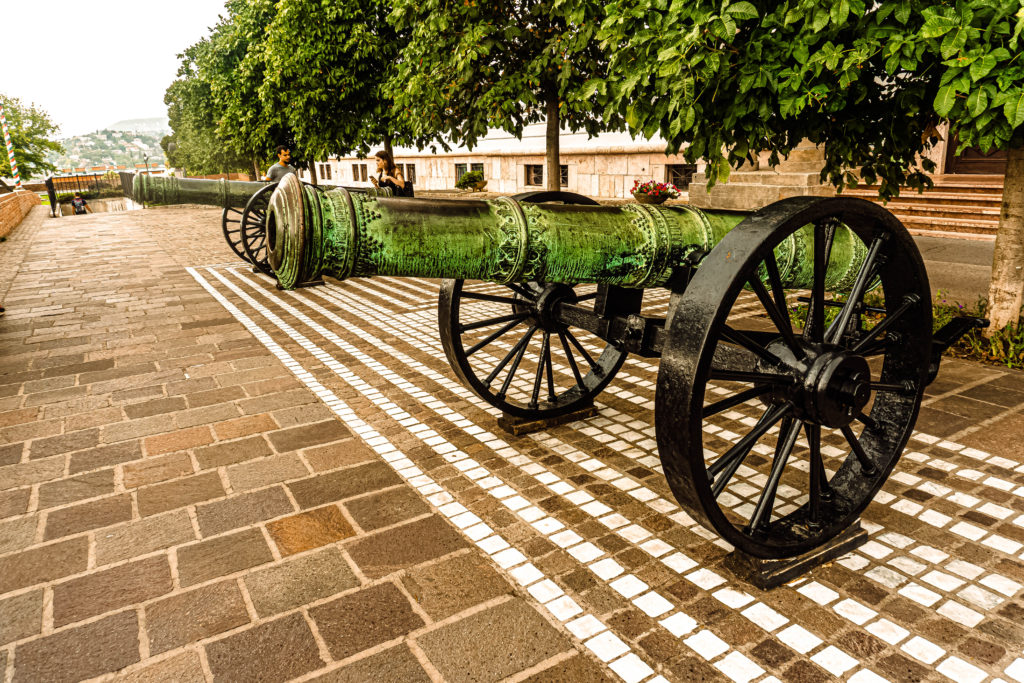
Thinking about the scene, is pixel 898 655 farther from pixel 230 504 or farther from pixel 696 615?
pixel 230 504

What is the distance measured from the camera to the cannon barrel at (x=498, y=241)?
7.65 feet

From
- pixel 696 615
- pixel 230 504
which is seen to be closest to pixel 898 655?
pixel 696 615

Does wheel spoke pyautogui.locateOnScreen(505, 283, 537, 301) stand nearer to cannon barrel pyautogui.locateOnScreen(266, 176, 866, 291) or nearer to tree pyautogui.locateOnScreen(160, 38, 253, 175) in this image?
cannon barrel pyautogui.locateOnScreen(266, 176, 866, 291)

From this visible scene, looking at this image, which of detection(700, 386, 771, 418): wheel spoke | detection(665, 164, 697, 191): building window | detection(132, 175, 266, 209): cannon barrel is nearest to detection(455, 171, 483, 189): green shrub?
detection(665, 164, 697, 191): building window

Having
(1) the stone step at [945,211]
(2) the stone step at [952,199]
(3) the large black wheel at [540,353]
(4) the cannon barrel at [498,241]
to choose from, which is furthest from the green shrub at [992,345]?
(2) the stone step at [952,199]

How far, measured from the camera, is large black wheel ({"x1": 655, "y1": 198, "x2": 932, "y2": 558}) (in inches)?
93.4

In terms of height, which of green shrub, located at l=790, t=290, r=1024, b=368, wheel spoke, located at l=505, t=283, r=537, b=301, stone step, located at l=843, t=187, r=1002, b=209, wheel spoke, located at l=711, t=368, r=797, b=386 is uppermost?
stone step, located at l=843, t=187, r=1002, b=209

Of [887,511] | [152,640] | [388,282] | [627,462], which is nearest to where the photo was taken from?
[152,640]

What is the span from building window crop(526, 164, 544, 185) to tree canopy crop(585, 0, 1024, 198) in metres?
14.2

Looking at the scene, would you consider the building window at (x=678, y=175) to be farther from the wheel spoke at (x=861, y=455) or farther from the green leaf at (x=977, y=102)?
the wheel spoke at (x=861, y=455)

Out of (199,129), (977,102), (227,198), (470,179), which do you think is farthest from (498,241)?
(199,129)

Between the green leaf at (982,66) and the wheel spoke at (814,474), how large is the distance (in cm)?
217

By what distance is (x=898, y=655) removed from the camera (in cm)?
238

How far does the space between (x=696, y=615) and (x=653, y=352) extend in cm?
127
